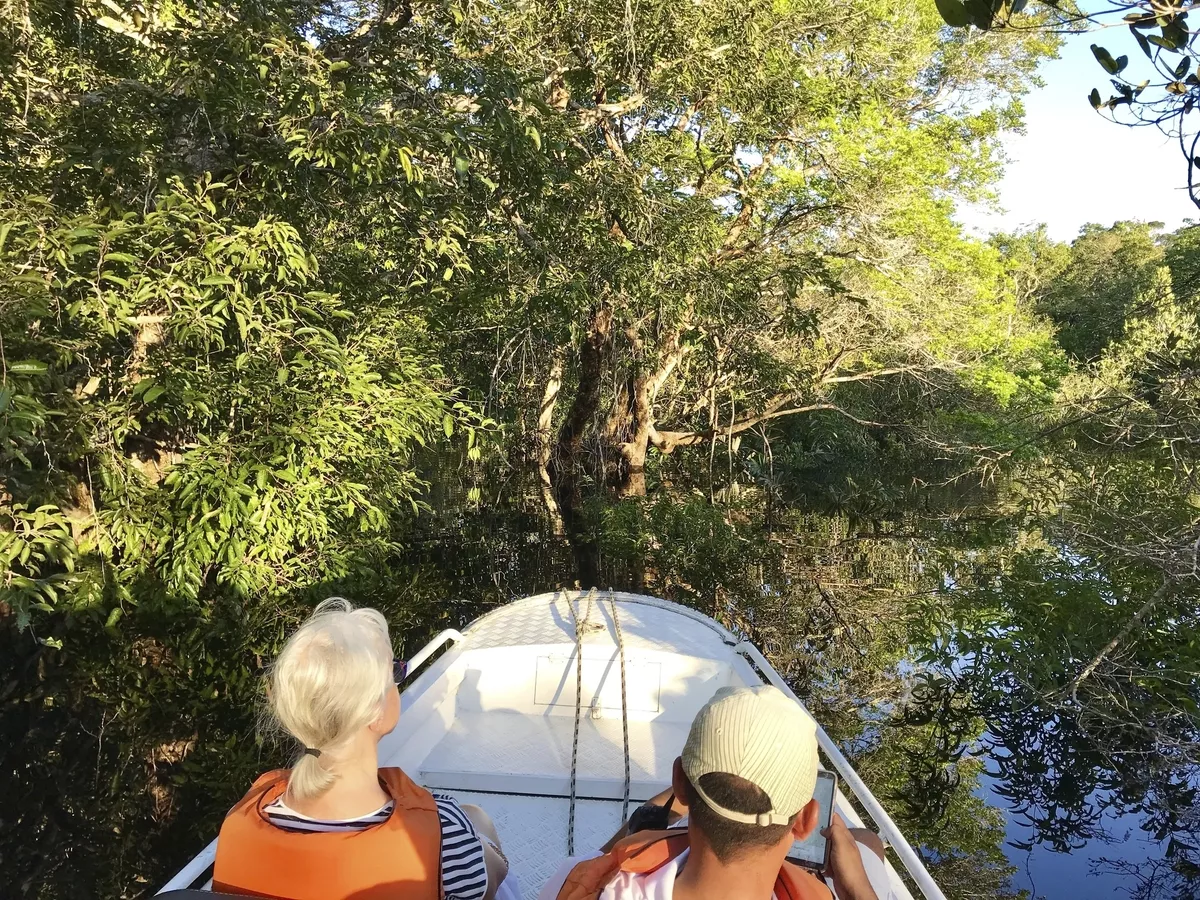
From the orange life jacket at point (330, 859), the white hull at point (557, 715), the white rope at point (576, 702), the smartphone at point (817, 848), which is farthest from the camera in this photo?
the white hull at point (557, 715)

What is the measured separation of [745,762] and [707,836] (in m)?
0.13

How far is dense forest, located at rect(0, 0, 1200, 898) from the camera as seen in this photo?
3330mm

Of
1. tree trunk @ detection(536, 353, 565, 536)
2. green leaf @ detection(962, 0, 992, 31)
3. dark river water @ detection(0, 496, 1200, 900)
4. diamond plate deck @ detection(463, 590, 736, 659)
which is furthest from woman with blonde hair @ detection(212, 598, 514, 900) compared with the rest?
tree trunk @ detection(536, 353, 565, 536)

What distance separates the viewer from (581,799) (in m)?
2.93

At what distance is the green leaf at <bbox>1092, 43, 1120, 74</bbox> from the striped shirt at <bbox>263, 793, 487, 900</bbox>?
2.20 m

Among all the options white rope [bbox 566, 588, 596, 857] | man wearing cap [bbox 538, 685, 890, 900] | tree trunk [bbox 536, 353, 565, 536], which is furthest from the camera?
tree trunk [bbox 536, 353, 565, 536]

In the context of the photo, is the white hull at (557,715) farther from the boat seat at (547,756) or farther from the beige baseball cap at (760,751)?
the beige baseball cap at (760,751)

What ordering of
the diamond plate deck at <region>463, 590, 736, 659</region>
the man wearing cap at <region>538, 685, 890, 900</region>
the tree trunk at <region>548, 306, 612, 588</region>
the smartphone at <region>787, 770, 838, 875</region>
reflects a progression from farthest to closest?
the tree trunk at <region>548, 306, 612, 588</region>, the diamond plate deck at <region>463, 590, 736, 659</region>, the smartphone at <region>787, 770, 838, 875</region>, the man wearing cap at <region>538, 685, 890, 900</region>

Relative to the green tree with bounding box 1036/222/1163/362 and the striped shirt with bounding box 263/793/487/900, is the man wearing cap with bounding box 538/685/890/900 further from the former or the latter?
the green tree with bounding box 1036/222/1163/362

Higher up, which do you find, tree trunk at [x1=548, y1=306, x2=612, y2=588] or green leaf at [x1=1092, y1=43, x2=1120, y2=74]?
green leaf at [x1=1092, y1=43, x2=1120, y2=74]

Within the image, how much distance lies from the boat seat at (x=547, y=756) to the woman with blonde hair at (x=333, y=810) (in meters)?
1.51

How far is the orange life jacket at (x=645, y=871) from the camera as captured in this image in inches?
46.4

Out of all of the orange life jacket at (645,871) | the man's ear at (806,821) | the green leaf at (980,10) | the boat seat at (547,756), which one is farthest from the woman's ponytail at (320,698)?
the green leaf at (980,10)

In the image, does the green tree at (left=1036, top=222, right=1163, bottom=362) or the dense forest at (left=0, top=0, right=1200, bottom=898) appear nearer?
the dense forest at (left=0, top=0, right=1200, bottom=898)
